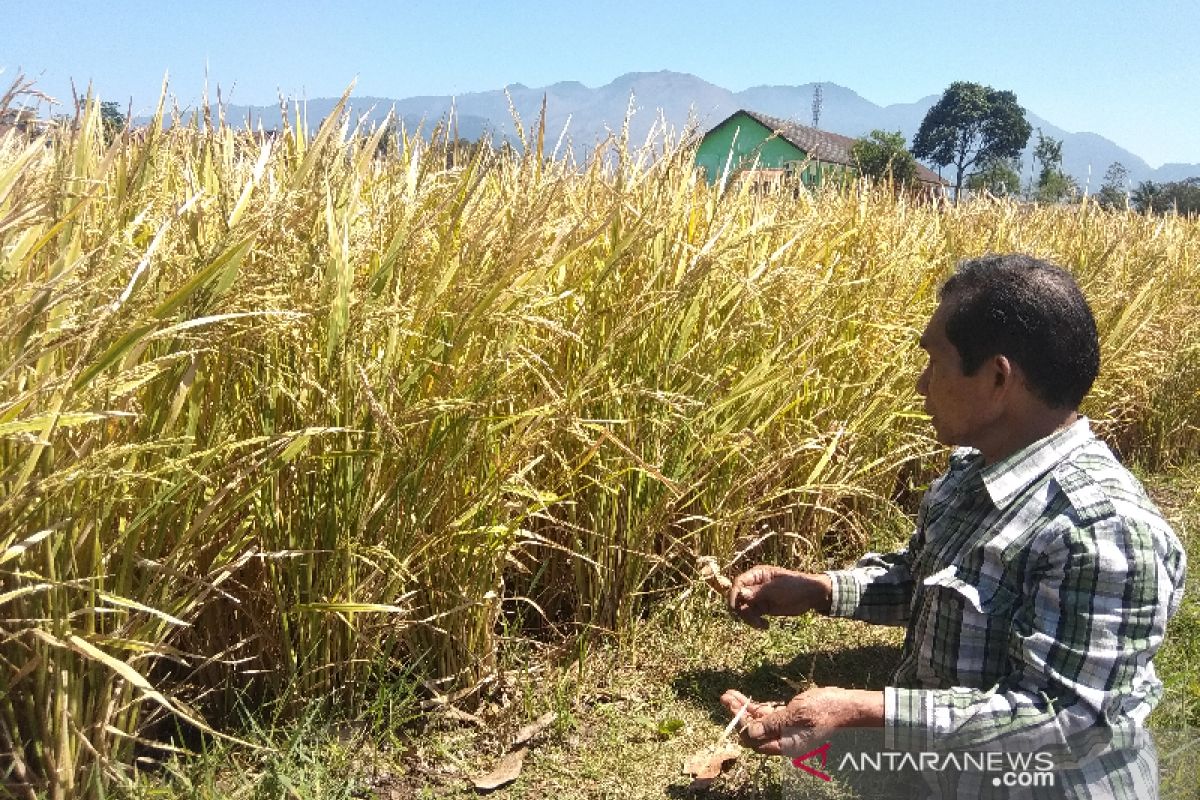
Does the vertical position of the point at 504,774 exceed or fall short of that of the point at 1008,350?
it falls short

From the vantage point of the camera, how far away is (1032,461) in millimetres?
1609

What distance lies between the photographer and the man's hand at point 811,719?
5.21 ft

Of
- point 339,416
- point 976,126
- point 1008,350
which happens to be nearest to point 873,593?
point 1008,350

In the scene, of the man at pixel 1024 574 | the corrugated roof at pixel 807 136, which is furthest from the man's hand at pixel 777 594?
the corrugated roof at pixel 807 136

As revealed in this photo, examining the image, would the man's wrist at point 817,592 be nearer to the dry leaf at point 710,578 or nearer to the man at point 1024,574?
the man at point 1024,574

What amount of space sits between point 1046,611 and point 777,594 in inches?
30.1

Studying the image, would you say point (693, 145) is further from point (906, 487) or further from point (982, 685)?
point (982, 685)

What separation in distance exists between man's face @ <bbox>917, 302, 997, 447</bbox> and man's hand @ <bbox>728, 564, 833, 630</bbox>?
0.51 metres

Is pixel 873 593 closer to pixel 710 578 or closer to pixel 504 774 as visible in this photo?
pixel 710 578

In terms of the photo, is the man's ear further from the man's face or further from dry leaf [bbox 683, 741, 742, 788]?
dry leaf [bbox 683, 741, 742, 788]

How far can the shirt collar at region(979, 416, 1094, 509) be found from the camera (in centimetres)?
159

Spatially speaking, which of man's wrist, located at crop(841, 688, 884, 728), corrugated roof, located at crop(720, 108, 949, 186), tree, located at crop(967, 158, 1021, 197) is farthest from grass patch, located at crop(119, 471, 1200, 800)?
tree, located at crop(967, 158, 1021, 197)

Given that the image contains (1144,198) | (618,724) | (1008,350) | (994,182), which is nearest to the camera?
(1008,350)

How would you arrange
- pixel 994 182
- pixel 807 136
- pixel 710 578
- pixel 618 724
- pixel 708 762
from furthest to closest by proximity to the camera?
1. pixel 994 182
2. pixel 807 136
3. pixel 710 578
4. pixel 618 724
5. pixel 708 762
